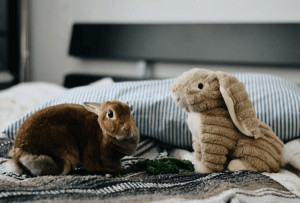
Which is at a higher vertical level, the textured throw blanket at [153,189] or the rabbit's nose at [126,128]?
the rabbit's nose at [126,128]

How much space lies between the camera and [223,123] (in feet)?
3.01

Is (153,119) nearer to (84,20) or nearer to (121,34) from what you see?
(121,34)

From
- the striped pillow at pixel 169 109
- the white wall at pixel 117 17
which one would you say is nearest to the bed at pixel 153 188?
the striped pillow at pixel 169 109

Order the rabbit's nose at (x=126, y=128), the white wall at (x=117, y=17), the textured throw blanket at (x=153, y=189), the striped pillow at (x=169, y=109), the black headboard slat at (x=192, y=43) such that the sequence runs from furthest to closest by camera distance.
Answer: the white wall at (x=117, y=17) → the black headboard slat at (x=192, y=43) → the striped pillow at (x=169, y=109) → the rabbit's nose at (x=126, y=128) → the textured throw blanket at (x=153, y=189)

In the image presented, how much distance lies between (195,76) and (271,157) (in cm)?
35

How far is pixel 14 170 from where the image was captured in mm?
834

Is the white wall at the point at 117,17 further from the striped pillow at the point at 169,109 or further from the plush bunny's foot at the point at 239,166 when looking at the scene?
the plush bunny's foot at the point at 239,166

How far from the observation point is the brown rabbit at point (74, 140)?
0.81 metres

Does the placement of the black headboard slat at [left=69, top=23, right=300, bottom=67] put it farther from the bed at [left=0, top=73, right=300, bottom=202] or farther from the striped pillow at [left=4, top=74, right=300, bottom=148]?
the bed at [left=0, top=73, right=300, bottom=202]

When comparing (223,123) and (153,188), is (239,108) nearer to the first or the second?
(223,123)

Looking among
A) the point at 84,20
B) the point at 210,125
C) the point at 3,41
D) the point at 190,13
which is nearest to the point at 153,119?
the point at 210,125

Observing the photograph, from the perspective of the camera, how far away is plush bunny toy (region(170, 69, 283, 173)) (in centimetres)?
90

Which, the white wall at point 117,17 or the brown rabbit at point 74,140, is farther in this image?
the white wall at point 117,17

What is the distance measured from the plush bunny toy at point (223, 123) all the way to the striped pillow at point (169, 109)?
221 millimetres
